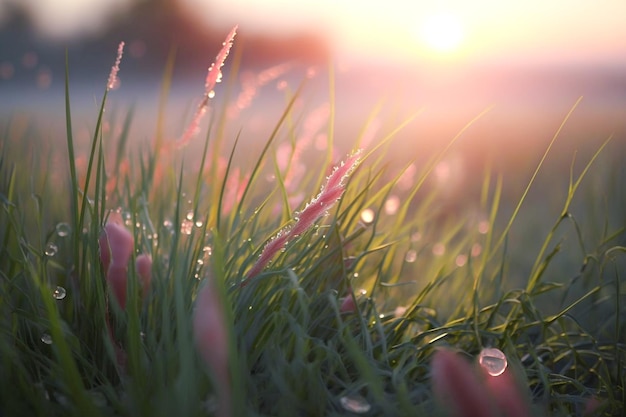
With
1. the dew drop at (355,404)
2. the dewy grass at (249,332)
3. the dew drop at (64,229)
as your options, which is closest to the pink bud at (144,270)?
the dewy grass at (249,332)

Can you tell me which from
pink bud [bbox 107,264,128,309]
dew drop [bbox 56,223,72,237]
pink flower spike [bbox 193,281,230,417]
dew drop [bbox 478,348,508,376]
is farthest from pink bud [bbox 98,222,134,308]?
dew drop [bbox 478,348,508,376]

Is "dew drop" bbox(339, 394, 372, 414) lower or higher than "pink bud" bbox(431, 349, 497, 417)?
lower

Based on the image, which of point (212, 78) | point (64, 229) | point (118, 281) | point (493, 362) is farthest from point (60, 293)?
point (493, 362)

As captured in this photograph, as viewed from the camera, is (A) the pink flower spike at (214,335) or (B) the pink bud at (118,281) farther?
(B) the pink bud at (118,281)

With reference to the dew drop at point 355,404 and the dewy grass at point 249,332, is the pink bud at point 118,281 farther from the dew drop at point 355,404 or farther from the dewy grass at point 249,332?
the dew drop at point 355,404

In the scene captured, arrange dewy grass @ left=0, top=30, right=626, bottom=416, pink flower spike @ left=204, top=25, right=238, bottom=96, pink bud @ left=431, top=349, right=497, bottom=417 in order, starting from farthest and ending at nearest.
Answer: pink flower spike @ left=204, top=25, right=238, bottom=96 < dewy grass @ left=0, top=30, right=626, bottom=416 < pink bud @ left=431, top=349, right=497, bottom=417

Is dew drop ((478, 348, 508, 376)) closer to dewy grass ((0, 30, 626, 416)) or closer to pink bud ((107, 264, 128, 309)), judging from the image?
dewy grass ((0, 30, 626, 416))

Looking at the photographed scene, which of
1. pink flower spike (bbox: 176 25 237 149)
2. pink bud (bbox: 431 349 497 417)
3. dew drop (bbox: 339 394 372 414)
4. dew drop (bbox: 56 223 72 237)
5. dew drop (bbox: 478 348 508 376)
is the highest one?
pink flower spike (bbox: 176 25 237 149)
